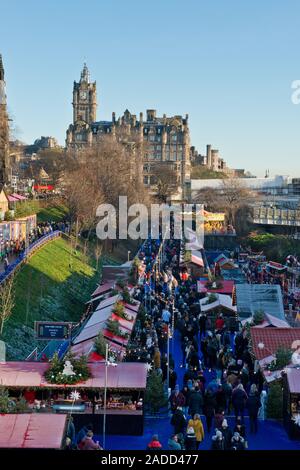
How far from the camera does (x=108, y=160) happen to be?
205 feet

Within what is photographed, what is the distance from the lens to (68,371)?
14258 mm

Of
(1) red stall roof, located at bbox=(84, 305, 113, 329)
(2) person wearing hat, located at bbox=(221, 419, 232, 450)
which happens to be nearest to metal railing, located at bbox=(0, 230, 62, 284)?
(1) red stall roof, located at bbox=(84, 305, 113, 329)

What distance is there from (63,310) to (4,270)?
3.99 metres

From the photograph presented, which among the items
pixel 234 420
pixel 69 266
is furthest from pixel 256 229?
pixel 234 420

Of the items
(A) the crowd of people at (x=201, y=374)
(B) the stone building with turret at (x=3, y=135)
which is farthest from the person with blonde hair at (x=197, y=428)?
(B) the stone building with turret at (x=3, y=135)

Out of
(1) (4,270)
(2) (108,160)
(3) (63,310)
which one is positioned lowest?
(3) (63,310)

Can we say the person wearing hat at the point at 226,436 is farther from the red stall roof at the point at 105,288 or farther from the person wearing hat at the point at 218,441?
the red stall roof at the point at 105,288

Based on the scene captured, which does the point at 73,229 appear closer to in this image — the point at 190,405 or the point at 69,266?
the point at 69,266

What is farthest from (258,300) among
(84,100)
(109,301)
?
(84,100)

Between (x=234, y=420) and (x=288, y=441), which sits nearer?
(x=288, y=441)

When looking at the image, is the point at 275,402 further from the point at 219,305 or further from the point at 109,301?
the point at 109,301

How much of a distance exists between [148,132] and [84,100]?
1503cm

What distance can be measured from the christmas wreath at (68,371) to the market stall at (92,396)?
0.09 meters

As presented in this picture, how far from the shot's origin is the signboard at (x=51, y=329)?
18.4 meters
